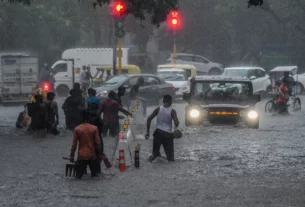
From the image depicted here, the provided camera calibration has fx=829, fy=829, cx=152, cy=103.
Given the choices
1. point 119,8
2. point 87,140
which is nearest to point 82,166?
point 87,140

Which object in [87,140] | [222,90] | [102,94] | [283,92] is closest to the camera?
[87,140]

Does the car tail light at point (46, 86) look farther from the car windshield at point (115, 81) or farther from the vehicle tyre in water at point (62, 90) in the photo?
the vehicle tyre in water at point (62, 90)

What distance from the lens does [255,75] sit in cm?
4266

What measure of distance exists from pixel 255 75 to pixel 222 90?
18160mm

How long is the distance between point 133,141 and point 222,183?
7.37 m

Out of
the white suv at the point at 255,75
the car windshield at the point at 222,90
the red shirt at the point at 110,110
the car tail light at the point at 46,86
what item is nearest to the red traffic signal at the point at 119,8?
the car windshield at the point at 222,90

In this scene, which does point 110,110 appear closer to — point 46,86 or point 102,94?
point 102,94

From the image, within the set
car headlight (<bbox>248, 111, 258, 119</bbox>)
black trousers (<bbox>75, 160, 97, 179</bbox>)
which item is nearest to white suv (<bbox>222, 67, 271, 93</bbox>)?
car headlight (<bbox>248, 111, 258, 119</bbox>)

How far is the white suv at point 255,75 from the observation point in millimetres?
41556

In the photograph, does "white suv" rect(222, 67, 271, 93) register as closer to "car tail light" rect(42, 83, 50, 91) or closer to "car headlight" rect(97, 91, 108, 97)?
"car tail light" rect(42, 83, 50, 91)

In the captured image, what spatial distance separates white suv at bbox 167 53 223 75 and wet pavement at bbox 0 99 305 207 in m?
35.9

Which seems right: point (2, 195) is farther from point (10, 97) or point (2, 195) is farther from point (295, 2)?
point (295, 2)

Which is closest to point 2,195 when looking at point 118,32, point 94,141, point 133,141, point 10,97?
point 94,141

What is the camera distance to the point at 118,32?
29875mm
